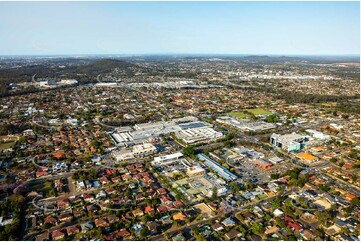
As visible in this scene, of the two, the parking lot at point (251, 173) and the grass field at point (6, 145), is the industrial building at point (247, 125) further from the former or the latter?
the grass field at point (6, 145)

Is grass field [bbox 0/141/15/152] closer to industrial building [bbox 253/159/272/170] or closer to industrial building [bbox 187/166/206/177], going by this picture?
industrial building [bbox 187/166/206/177]

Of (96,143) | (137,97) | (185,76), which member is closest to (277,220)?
(96,143)

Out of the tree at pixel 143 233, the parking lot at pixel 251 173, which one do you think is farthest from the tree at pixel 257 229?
the tree at pixel 143 233

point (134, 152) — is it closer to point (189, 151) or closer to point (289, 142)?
point (189, 151)

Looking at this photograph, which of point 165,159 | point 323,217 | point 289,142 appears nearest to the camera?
point 323,217

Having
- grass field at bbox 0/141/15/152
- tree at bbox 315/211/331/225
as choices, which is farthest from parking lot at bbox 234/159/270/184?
grass field at bbox 0/141/15/152

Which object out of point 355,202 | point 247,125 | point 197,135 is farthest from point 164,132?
A: point 355,202

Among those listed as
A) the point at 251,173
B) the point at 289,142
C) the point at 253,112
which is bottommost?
the point at 253,112

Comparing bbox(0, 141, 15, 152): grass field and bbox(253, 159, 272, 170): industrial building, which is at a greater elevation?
bbox(253, 159, 272, 170): industrial building

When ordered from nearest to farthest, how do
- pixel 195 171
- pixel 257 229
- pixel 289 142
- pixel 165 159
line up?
1. pixel 257 229
2. pixel 195 171
3. pixel 165 159
4. pixel 289 142
